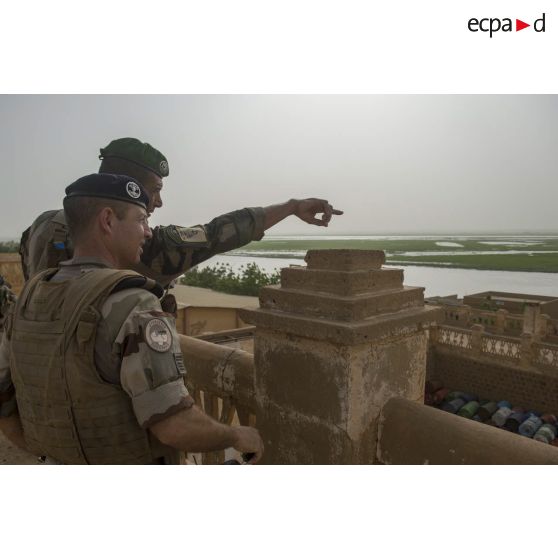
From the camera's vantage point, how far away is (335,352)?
1763 mm

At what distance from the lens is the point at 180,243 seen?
208 centimetres

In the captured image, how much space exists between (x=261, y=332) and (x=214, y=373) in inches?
28.6

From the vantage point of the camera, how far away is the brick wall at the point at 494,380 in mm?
15195

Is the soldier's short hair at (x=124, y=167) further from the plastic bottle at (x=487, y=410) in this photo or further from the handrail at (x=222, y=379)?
the plastic bottle at (x=487, y=410)

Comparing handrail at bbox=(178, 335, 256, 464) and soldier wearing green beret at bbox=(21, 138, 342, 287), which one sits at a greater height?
soldier wearing green beret at bbox=(21, 138, 342, 287)

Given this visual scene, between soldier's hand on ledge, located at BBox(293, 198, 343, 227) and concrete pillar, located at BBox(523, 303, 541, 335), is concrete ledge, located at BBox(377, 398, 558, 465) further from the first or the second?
concrete pillar, located at BBox(523, 303, 541, 335)

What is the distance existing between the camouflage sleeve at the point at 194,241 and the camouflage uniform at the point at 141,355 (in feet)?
2.67

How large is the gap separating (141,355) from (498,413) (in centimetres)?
1720

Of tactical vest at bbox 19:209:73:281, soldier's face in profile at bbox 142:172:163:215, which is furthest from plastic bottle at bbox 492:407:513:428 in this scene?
tactical vest at bbox 19:209:73:281

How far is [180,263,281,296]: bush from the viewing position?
83.4 ft

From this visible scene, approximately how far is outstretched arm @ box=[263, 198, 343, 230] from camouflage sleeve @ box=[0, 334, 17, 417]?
52.7 inches

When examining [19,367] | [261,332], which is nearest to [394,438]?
[261,332]

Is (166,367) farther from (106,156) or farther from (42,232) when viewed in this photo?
(106,156)

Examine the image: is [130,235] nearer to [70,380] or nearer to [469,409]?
[70,380]
